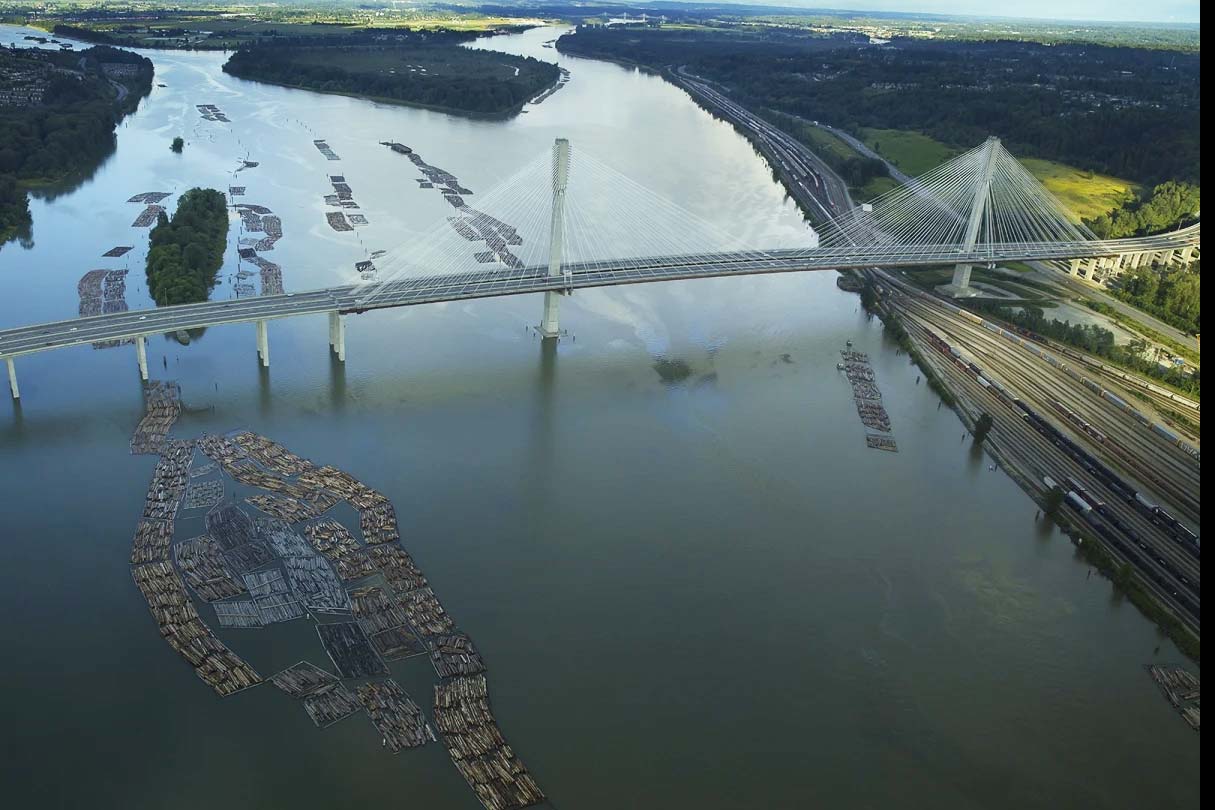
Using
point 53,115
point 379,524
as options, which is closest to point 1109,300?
point 379,524

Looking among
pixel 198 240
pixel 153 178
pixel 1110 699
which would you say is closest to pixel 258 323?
pixel 198 240

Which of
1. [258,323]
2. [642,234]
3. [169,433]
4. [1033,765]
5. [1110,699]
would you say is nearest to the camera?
[1033,765]

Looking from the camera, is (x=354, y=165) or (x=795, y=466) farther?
(x=354, y=165)

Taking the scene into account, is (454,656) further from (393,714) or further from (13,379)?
(13,379)

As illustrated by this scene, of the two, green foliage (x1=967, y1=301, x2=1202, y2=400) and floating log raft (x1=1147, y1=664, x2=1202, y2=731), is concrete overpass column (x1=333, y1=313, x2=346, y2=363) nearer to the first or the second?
floating log raft (x1=1147, y1=664, x2=1202, y2=731)

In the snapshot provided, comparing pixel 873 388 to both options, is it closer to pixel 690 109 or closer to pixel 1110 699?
pixel 1110 699

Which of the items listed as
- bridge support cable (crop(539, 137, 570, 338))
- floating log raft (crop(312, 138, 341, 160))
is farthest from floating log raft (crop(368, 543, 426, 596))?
floating log raft (crop(312, 138, 341, 160))

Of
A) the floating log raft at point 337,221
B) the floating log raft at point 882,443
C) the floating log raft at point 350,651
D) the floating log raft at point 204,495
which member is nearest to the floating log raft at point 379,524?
the floating log raft at point 350,651
